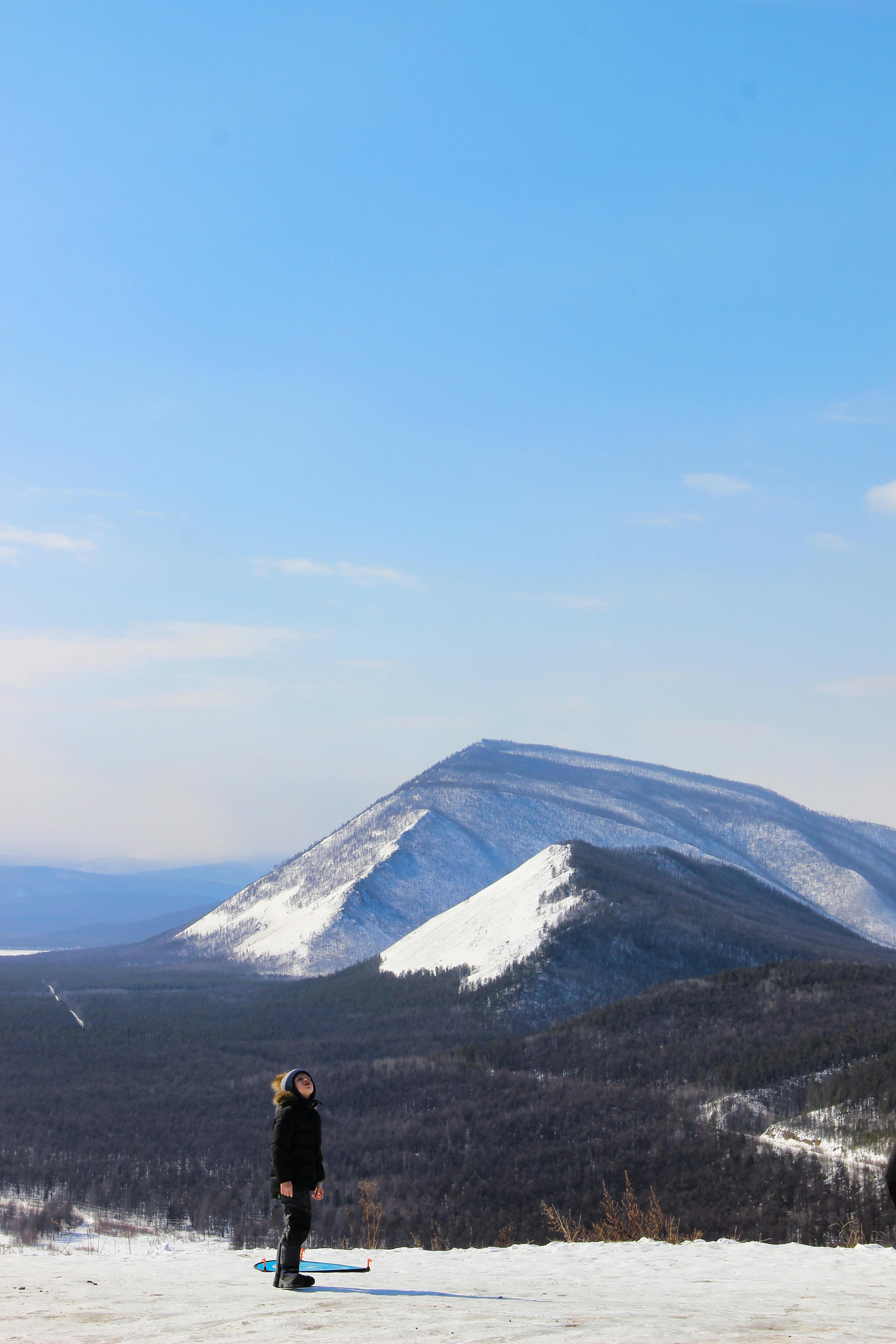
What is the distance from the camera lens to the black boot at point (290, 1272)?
1449 centimetres

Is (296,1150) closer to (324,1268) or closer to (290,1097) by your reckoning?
(290,1097)

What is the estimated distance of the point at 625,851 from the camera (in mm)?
155875

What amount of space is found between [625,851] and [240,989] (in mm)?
59689

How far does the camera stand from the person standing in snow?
13.8 meters

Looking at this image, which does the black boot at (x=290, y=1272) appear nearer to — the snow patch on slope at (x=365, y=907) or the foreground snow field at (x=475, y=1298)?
the foreground snow field at (x=475, y=1298)

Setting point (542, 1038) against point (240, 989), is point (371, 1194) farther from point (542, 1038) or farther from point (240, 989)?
point (240, 989)

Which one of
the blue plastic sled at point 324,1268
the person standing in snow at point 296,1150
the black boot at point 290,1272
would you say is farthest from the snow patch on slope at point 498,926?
the person standing in snow at point 296,1150

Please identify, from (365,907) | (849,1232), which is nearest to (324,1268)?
(849,1232)

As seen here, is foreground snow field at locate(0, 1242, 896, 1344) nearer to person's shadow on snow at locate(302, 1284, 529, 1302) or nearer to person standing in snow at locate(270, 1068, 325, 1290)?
person's shadow on snow at locate(302, 1284, 529, 1302)

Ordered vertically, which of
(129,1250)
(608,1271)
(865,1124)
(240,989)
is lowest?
(240,989)

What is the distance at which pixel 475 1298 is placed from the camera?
1413cm

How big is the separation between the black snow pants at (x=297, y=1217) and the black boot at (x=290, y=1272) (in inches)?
4.3

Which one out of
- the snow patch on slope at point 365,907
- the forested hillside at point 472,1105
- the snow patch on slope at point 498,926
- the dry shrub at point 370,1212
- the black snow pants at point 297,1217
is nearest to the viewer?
the black snow pants at point 297,1217

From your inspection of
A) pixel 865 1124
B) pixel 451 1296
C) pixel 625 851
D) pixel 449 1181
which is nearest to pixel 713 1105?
pixel 865 1124
